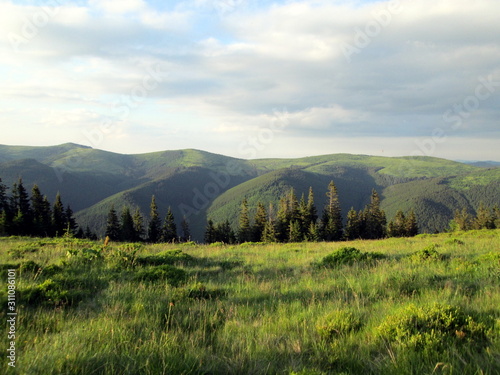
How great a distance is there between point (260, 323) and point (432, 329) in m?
2.35

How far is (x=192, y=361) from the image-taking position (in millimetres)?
3045

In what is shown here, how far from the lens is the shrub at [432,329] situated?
3.41 m

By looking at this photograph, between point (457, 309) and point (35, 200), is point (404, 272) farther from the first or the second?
point (35, 200)

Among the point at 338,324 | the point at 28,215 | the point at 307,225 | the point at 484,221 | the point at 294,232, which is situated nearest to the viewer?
the point at 338,324

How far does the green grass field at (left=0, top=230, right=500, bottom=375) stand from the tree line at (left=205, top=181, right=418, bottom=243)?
48.8 m

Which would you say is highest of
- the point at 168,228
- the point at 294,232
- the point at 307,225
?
the point at 307,225

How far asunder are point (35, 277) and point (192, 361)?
5.61m

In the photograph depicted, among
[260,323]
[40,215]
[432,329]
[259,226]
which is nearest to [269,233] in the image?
[259,226]

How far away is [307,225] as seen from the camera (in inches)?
2365

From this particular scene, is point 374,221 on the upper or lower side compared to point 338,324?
lower

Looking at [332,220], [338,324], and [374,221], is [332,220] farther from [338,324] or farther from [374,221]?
[338,324]

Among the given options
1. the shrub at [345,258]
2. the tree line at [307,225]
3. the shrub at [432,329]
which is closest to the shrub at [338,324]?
the shrub at [432,329]

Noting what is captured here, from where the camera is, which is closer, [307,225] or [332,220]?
[307,225]

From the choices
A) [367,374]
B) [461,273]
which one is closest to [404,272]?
[461,273]
